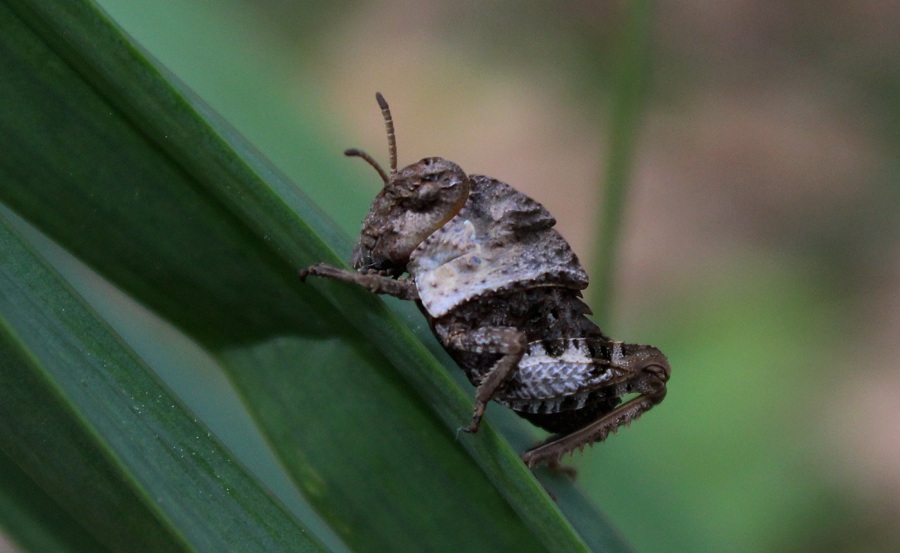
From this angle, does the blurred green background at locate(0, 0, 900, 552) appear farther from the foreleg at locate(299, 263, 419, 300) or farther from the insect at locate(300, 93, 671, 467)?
the foreleg at locate(299, 263, 419, 300)

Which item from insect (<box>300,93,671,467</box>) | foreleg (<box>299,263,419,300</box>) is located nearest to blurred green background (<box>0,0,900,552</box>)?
insect (<box>300,93,671,467</box>)

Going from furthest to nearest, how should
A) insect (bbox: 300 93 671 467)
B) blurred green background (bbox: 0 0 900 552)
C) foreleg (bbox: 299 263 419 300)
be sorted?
blurred green background (bbox: 0 0 900 552) < insect (bbox: 300 93 671 467) < foreleg (bbox: 299 263 419 300)

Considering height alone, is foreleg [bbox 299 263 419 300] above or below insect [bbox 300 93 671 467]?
above

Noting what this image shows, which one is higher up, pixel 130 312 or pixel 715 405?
pixel 130 312

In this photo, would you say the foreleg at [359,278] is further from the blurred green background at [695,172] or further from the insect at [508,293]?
the blurred green background at [695,172]

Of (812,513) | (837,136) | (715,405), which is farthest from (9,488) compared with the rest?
(837,136)

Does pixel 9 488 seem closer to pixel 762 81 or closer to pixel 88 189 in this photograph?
pixel 88 189

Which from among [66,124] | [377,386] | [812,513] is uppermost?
[66,124]
